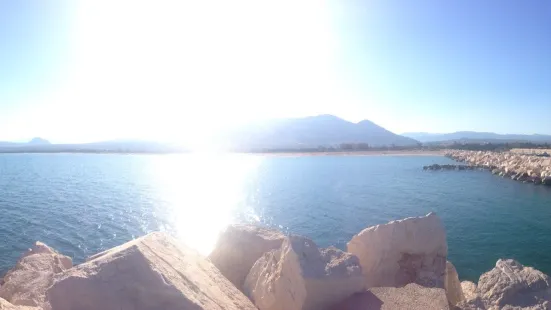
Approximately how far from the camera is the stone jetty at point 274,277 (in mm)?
3453

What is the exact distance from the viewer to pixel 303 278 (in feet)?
17.2

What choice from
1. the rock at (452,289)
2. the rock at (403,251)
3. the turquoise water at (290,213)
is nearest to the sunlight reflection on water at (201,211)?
the turquoise water at (290,213)

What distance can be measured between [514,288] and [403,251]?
2.46 metres

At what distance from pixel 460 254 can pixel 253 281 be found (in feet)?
39.1

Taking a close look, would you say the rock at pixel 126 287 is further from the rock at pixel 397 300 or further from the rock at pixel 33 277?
the rock at pixel 33 277

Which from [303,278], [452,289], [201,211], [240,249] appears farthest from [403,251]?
[201,211]

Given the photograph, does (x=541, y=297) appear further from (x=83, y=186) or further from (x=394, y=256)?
(x=83, y=186)

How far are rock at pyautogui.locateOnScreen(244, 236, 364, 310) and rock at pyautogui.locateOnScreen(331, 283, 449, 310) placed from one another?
0.14 m

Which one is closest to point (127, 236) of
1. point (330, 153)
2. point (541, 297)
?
point (541, 297)

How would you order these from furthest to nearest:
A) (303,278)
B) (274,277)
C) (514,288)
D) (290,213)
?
(290,213)
(274,277)
(303,278)
(514,288)

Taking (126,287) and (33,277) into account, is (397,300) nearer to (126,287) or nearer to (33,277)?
(126,287)

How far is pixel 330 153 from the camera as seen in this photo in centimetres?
11262

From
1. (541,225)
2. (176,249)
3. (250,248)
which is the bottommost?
(541,225)

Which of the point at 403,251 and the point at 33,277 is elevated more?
the point at 403,251
